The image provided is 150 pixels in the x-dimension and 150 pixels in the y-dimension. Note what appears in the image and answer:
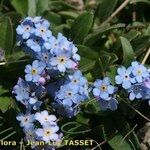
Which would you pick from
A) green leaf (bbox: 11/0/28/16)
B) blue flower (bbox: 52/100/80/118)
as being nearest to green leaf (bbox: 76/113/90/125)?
blue flower (bbox: 52/100/80/118)

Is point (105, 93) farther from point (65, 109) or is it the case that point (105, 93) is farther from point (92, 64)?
point (92, 64)

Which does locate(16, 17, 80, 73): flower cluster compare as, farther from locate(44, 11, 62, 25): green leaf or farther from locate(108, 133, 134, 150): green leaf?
locate(44, 11, 62, 25): green leaf

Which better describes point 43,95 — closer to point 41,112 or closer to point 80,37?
point 41,112

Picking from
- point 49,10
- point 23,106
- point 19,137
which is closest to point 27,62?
point 23,106

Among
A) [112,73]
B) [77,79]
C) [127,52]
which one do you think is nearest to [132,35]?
[127,52]

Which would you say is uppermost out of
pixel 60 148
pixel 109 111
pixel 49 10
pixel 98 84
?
pixel 49 10

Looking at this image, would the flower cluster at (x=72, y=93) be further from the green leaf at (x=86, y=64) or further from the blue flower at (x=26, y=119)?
the green leaf at (x=86, y=64)

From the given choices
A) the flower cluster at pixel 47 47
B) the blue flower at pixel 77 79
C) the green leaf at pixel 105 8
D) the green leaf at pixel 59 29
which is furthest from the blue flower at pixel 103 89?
the green leaf at pixel 105 8
